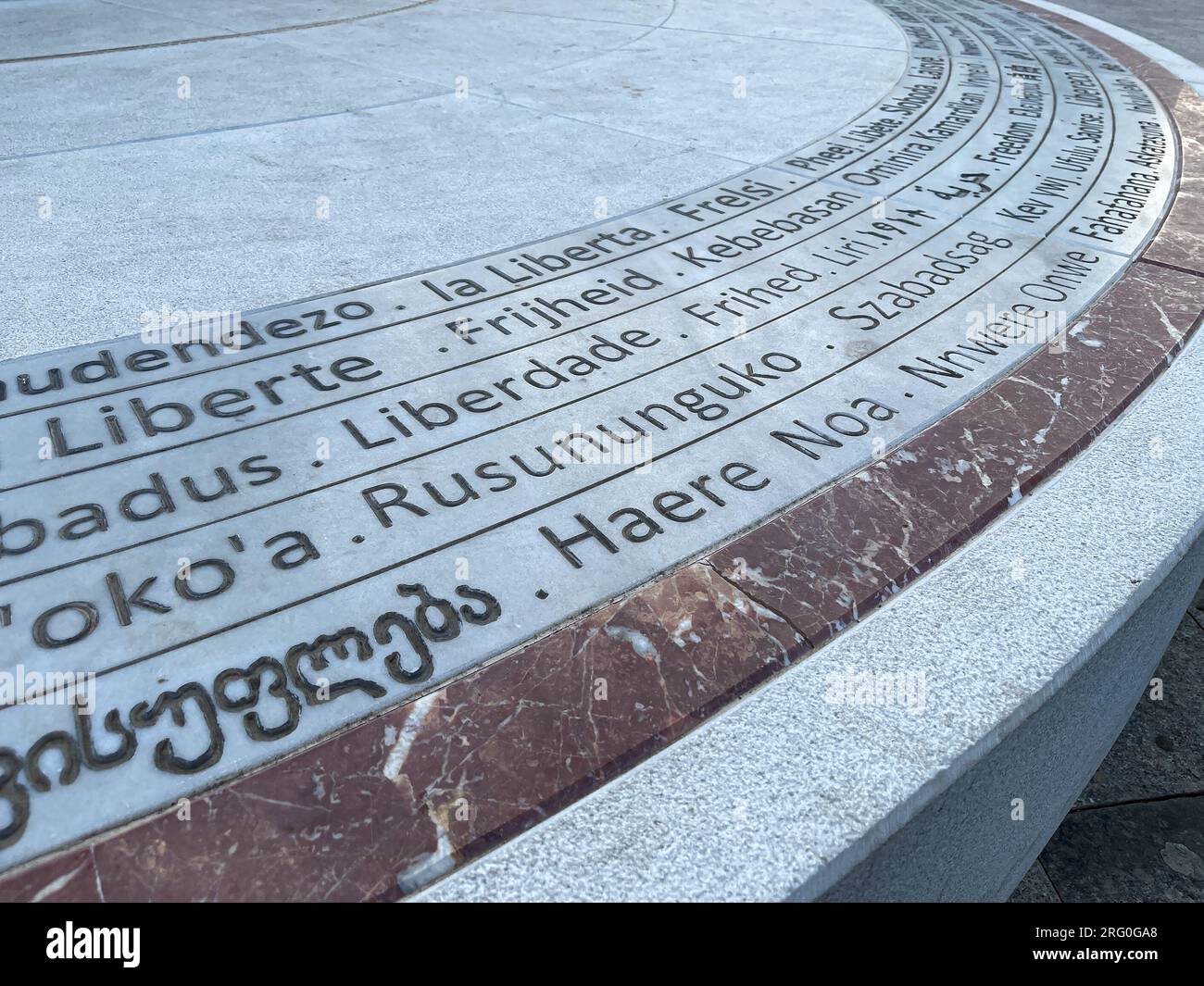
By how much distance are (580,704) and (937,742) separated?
800mm

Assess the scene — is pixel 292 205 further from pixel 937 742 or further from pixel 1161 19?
pixel 1161 19

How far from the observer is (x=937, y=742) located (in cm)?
211

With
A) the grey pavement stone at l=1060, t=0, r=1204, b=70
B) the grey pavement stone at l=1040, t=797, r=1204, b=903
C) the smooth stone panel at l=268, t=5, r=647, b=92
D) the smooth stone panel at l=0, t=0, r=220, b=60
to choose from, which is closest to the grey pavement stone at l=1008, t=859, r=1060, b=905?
the grey pavement stone at l=1040, t=797, r=1204, b=903

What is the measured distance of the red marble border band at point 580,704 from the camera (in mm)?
1808

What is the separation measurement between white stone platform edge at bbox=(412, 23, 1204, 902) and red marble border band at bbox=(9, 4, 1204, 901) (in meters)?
0.07

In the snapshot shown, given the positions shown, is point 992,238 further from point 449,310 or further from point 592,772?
point 592,772

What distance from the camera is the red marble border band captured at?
1808 mm

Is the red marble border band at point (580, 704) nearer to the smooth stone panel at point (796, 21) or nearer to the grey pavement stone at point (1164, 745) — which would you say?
the grey pavement stone at point (1164, 745)

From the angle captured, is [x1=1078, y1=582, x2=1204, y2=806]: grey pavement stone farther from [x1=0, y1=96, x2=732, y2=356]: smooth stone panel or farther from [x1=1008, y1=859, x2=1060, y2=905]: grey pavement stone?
[x1=0, y1=96, x2=732, y2=356]: smooth stone panel

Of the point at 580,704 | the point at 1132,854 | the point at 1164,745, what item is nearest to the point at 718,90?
the point at 1164,745

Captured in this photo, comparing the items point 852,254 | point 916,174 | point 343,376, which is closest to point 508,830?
point 343,376

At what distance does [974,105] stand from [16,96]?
6244 millimetres

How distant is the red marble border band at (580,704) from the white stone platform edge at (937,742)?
0.22 ft

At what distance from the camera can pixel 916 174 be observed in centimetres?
515
